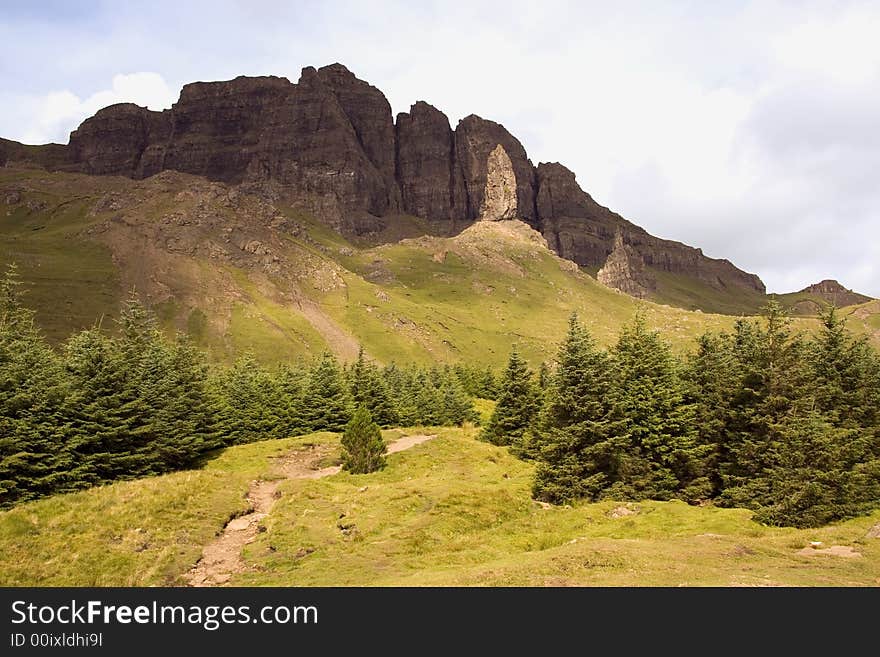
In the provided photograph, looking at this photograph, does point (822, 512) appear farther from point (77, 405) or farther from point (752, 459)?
point (77, 405)

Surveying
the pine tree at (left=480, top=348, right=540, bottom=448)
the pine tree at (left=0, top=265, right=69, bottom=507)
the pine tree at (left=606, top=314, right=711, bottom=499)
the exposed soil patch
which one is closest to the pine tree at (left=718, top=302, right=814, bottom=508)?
the pine tree at (left=606, top=314, right=711, bottom=499)

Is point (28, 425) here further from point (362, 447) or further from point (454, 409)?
point (454, 409)

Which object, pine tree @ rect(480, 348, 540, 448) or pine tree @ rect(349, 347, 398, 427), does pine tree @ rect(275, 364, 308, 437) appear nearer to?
pine tree @ rect(349, 347, 398, 427)

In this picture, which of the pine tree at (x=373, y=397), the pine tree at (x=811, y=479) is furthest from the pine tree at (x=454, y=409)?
the pine tree at (x=811, y=479)

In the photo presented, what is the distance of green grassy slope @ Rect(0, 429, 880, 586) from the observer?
18.6 m

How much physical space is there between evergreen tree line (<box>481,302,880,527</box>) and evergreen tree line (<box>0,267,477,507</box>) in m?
32.3

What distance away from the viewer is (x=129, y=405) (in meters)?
43.2

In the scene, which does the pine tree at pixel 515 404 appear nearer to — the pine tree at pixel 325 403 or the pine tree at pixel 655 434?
the pine tree at pixel 655 434

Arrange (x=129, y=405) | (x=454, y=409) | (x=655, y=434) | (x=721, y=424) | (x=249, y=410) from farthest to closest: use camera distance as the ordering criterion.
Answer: (x=454, y=409) → (x=249, y=410) → (x=129, y=405) → (x=721, y=424) → (x=655, y=434)

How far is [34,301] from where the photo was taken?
18812cm

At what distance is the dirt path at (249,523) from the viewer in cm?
2494

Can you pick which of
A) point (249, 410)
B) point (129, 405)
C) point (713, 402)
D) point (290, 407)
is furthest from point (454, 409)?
point (129, 405)

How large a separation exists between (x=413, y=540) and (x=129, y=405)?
94.1 ft

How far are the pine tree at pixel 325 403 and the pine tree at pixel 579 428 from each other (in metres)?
40.8
